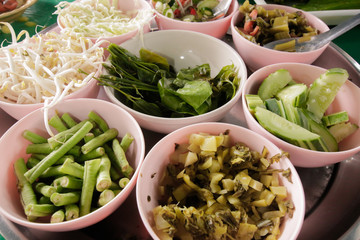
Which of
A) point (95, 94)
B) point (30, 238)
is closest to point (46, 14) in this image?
point (95, 94)

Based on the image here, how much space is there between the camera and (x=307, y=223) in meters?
1.09

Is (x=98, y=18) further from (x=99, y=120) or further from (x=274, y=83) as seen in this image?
(x=274, y=83)

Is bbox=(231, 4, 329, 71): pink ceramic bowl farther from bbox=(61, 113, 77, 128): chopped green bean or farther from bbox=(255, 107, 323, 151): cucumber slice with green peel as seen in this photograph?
bbox=(61, 113, 77, 128): chopped green bean

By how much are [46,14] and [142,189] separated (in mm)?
2174

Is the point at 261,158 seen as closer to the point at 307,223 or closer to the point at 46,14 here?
the point at 307,223

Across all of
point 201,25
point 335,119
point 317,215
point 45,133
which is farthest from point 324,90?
point 45,133

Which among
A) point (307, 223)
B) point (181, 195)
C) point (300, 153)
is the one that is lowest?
point (307, 223)

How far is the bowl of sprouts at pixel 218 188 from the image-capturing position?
2.87 feet

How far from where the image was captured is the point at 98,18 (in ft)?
5.84

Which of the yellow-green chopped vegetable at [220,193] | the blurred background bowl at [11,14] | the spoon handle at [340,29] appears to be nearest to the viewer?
the yellow-green chopped vegetable at [220,193]

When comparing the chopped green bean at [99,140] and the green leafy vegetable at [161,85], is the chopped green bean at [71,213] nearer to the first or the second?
the chopped green bean at [99,140]

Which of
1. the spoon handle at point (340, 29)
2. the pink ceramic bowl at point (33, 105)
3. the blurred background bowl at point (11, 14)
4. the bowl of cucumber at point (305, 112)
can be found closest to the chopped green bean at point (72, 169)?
the pink ceramic bowl at point (33, 105)

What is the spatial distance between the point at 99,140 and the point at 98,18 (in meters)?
1.02

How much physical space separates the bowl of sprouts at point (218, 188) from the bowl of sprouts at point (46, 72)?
0.53m
